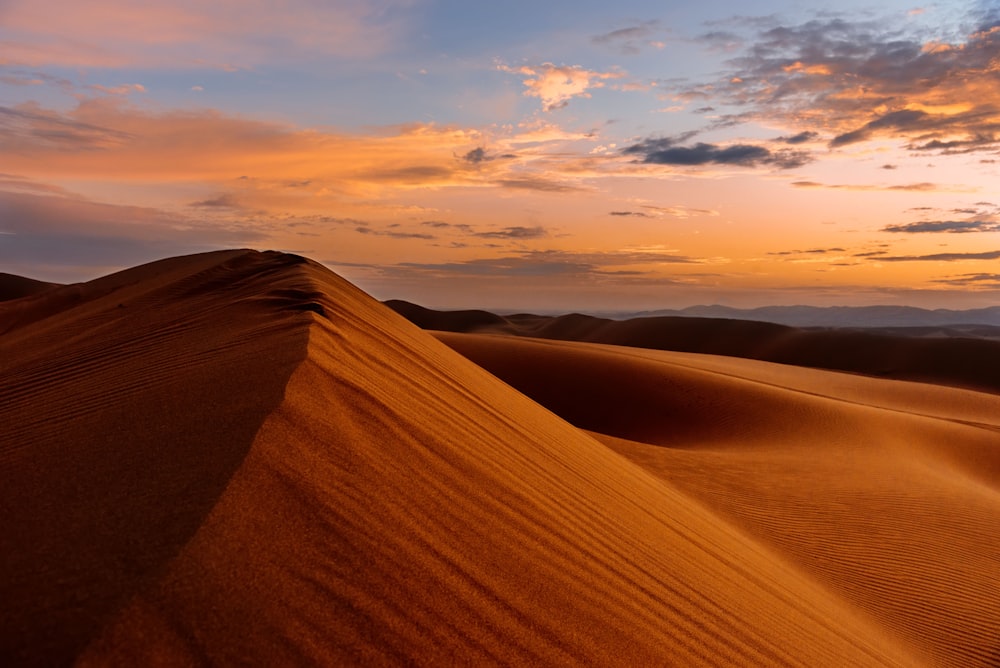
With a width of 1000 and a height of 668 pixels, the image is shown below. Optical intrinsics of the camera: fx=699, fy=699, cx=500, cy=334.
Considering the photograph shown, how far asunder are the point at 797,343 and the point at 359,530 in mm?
60600

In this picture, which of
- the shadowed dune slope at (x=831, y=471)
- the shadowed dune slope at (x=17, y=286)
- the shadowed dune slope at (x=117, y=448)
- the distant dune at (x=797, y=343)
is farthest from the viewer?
the shadowed dune slope at (x=17, y=286)

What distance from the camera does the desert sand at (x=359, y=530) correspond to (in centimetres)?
195

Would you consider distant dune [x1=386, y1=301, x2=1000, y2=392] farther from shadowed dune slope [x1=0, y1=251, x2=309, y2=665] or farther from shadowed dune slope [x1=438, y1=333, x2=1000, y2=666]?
shadowed dune slope [x1=0, y1=251, x2=309, y2=665]

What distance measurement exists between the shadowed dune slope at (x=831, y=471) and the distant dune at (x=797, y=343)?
2657 cm

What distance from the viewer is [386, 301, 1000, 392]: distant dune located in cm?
4656

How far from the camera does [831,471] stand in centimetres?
1082

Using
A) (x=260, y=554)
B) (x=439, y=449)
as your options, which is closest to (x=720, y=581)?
(x=439, y=449)

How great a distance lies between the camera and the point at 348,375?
3.74 meters

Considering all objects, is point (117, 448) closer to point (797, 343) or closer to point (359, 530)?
point (359, 530)

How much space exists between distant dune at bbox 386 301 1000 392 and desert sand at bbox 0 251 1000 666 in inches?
1771

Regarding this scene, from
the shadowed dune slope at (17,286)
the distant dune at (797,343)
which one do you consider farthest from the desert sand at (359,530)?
the shadowed dune slope at (17,286)

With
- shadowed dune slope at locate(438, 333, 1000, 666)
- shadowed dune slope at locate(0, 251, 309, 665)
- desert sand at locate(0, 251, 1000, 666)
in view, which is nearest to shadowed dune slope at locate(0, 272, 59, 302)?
shadowed dune slope at locate(438, 333, 1000, 666)

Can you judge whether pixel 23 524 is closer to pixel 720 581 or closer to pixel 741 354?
pixel 720 581

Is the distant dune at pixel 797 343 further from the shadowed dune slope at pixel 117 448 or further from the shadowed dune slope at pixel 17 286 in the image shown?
the shadowed dune slope at pixel 117 448
